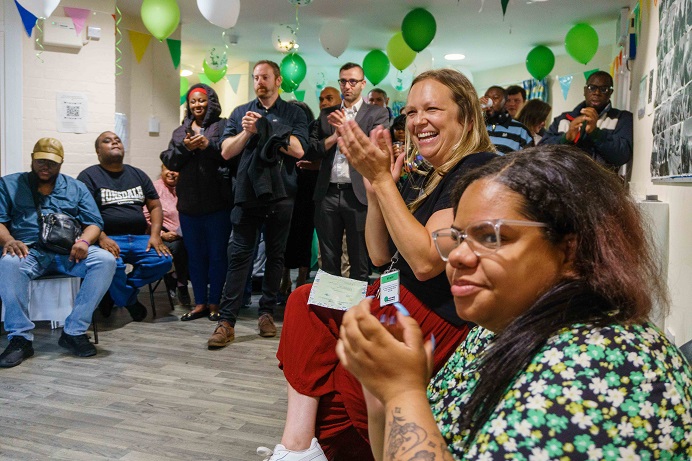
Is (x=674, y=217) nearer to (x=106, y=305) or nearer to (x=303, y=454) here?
(x=303, y=454)

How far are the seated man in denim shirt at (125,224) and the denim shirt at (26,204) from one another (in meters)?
0.36

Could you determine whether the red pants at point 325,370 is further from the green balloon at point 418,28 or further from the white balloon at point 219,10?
the green balloon at point 418,28

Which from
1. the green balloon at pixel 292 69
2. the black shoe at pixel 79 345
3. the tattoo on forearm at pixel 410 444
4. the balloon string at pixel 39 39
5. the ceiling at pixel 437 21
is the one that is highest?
the ceiling at pixel 437 21

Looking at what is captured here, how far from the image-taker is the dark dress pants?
12.8ft

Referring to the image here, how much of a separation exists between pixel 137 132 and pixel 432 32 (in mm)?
2961

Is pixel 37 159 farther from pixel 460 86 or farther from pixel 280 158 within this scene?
pixel 460 86

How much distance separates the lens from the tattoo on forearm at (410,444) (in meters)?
0.83

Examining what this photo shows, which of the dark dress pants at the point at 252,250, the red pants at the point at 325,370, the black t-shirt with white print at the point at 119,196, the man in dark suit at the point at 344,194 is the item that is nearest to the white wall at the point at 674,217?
the red pants at the point at 325,370

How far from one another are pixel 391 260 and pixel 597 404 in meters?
1.23

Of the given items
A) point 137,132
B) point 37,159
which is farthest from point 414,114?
point 137,132

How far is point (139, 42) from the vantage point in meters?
6.41

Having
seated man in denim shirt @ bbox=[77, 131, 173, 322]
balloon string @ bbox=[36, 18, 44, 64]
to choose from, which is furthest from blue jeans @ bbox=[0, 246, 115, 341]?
balloon string @ bbox=[36, 18, 44, 64]

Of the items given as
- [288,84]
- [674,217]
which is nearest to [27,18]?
[288,84]

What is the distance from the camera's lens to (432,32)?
6.17m
